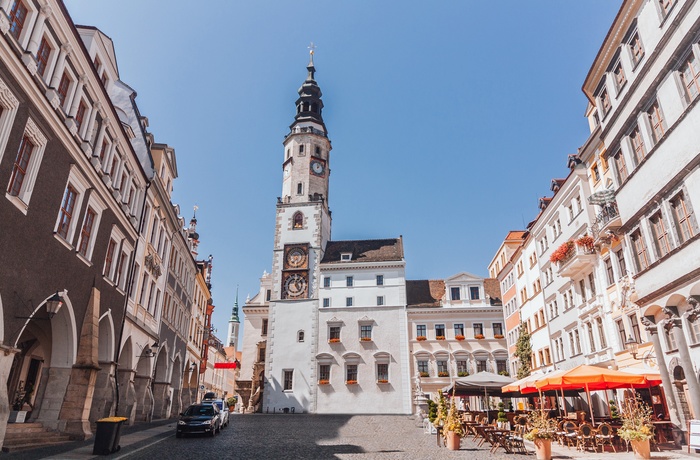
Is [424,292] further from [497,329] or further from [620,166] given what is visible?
[620,166]

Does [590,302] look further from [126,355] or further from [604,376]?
[126,355]

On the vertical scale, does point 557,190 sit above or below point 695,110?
above

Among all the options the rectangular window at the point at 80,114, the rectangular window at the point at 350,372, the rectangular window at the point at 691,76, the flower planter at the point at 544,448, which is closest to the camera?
the flower planter at the point at 544,448

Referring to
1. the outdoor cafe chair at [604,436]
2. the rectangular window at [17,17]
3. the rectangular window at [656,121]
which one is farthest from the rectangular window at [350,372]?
the rectangular window at [17,17]

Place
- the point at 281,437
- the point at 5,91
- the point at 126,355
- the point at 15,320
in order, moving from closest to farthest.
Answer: the point at 5,91
the point at 15,320
the point at 281,437
the point at 126,355

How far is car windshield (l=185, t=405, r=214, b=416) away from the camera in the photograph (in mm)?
24197

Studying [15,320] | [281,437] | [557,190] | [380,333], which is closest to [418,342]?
[380,333]

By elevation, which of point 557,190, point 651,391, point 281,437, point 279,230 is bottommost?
point 281,437

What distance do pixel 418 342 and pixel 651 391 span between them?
3141cm

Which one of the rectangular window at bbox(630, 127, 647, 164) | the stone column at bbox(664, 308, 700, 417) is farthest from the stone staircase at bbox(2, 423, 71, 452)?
the rectangular window at bbox(630, 127, 647, 164)

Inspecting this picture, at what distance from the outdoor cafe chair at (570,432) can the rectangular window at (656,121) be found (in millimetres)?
11325

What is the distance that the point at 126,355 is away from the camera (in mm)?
26516

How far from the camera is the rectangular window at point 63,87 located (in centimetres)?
1738

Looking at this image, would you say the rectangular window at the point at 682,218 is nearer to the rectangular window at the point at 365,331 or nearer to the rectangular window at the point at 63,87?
the rectangular window at the point at 63,87
